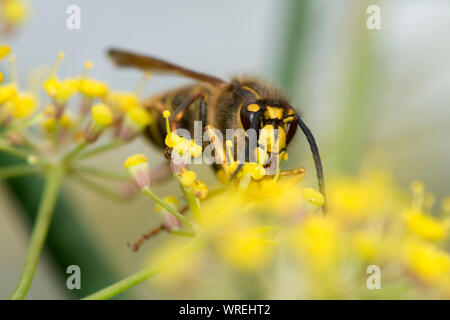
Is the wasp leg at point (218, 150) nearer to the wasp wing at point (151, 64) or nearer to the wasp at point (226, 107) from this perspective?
the wasp at point (226, 107)

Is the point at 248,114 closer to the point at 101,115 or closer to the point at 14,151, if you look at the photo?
the point at 101,115

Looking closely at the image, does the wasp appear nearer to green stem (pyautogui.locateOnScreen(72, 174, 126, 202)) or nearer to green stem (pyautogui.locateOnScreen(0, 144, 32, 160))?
green stem (pyautogui.locateOnScreen(72, 174, 126, 202))

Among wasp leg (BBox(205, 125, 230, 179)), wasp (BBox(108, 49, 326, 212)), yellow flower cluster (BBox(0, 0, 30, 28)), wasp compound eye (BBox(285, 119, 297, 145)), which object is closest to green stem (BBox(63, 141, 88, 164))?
wasp (BBox(108, 49, 326, 212))

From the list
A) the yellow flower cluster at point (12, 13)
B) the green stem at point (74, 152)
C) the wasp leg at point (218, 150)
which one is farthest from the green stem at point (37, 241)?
the yellow flower cluster at point (12, 13)

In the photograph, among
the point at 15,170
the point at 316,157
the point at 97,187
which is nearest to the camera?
the point at 316,157

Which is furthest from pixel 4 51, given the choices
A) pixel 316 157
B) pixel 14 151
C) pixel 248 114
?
pixel 316 157

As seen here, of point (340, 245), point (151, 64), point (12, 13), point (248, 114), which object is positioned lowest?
point (340, 245)
